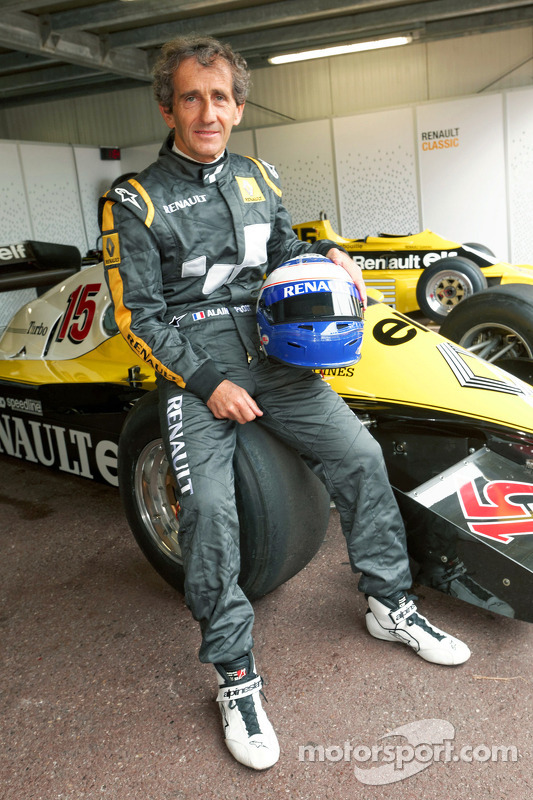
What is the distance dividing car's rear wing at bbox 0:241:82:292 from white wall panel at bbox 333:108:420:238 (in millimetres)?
8165

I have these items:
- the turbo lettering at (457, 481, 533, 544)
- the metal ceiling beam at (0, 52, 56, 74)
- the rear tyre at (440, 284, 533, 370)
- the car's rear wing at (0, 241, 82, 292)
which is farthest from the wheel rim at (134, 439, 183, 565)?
the metal ceiling beam at (0, 52, 56, 74)

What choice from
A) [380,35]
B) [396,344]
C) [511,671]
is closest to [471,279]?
[396,344]

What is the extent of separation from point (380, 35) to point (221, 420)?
30.6 feet

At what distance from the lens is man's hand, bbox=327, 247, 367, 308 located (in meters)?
2.23

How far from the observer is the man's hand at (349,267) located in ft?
7.32

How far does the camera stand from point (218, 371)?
2.03 metres

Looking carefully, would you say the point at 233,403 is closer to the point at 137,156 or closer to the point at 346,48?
the point at 346,48

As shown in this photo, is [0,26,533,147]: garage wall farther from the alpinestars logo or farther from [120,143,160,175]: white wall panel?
the alpinestars logo

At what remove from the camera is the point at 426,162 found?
10.5 metres

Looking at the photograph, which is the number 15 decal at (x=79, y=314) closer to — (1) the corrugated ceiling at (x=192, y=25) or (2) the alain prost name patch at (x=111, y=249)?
(2) the alain prost name patch at (x=111, y=249)

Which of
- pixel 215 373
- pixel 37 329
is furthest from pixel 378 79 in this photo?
pixel 215 373

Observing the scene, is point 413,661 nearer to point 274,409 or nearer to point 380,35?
point 274,409

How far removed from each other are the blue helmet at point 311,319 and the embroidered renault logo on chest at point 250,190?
11.0 inches
